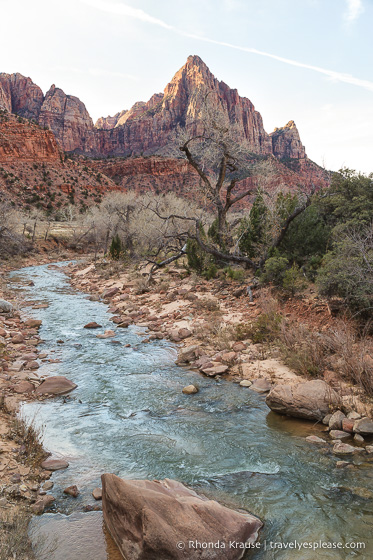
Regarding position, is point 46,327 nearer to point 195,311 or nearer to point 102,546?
point 195,311

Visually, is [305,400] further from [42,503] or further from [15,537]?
[15,537]

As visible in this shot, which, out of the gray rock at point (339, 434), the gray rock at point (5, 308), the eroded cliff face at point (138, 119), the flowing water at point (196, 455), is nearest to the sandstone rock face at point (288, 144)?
the eroded cliff face at point (138, 119)

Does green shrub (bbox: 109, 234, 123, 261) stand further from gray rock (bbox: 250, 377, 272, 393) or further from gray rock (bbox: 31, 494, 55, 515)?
gray rock (bbox: 31, 494, 55, 515)

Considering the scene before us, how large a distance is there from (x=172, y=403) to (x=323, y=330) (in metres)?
3.93

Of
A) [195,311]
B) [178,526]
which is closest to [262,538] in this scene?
[178,526]

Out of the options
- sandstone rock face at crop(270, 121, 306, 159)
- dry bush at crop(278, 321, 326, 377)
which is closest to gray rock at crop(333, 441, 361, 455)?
dry bush at crop(278, 321, 326, 377)

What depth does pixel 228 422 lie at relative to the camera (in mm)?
5648

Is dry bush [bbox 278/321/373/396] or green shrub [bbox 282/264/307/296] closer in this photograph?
dry bush [bbox 278/321/373/396]

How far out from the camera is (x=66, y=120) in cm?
15575

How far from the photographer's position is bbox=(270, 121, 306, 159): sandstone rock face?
16241cm

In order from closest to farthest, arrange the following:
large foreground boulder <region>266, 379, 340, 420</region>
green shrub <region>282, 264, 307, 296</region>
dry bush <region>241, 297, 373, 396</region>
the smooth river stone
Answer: the smooth river stone → large foreground boulder <region>266, 379, 340, 420</region> → dry bush <region>241, 297, 373, 396</region> → green shrub <region>282, 264, 307, 296</region>

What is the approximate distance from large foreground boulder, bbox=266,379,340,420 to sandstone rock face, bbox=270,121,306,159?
172 meters

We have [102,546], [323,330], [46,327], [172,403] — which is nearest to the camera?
[102,546]

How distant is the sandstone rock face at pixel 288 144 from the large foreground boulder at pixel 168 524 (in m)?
175
